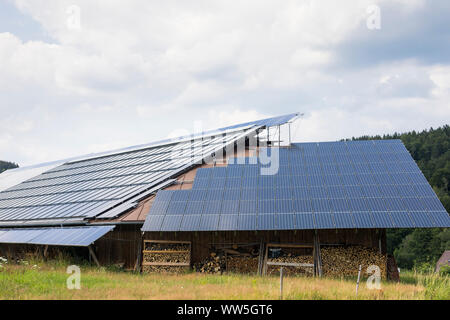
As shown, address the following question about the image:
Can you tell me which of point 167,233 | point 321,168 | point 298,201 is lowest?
point 167,233

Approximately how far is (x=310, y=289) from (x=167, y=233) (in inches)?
355

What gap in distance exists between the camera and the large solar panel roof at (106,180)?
82.8 ft

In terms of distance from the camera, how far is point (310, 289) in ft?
44.1

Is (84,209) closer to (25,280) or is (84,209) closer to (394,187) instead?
(25,280)

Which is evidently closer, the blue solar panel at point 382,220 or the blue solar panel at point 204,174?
the blue solar panel at point 382,220

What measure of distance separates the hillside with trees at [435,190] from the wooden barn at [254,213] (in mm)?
33429

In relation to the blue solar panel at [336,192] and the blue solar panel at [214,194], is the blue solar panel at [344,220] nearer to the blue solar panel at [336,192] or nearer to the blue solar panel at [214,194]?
the blue solar panel at [336,192]

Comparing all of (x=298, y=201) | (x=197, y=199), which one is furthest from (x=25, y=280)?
(x=298, y=201)

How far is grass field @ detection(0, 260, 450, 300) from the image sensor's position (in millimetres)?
12906

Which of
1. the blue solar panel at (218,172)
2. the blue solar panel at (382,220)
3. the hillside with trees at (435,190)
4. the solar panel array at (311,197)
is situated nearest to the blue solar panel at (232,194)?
the solar panel array at (311,197)

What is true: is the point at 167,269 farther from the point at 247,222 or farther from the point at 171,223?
the point at 247,222

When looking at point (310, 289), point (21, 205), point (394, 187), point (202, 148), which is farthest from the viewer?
point (21, 205)

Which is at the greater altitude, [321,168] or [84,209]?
[321,168]

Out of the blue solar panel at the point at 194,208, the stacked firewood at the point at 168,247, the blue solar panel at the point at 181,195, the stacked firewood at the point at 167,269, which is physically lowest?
the stacked firewood at the point at 167,269
